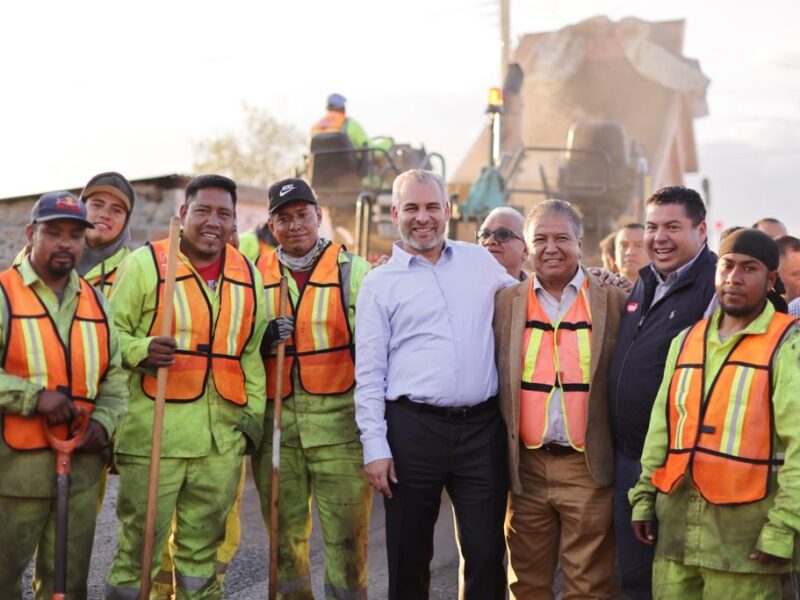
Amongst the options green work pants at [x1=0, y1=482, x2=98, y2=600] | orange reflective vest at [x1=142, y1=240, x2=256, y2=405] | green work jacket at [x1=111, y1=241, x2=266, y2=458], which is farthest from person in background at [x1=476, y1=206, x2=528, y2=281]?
green work pants at [x1=0, y1=482, x2=98, y2=600]

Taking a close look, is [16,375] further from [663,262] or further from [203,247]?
[663,262]

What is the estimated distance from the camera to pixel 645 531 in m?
3.53

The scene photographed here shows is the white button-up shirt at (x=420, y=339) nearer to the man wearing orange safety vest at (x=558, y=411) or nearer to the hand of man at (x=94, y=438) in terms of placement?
the man wearing orange safety vest at (x=558, y=411)

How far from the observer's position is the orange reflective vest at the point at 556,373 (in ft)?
12.6

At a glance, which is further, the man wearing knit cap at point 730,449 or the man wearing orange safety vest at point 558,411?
the man wearing orange safety vest at point 558,411

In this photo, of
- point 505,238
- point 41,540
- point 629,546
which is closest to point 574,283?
point 629,546

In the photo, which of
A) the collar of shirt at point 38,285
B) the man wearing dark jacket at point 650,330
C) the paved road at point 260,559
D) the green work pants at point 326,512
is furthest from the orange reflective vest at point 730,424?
the collar of shirt at point 38,285

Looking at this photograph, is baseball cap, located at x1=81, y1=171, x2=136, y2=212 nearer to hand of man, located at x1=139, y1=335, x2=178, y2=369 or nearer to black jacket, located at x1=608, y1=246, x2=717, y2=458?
hand of man, located at x1=139, y1=335, x2=178, y2=369

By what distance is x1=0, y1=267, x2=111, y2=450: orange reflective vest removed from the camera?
3.43 metres

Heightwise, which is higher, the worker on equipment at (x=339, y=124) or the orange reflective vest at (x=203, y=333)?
the worker on equipment at (x=339, y=124)

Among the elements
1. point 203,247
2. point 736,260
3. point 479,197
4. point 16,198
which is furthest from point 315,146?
point 736,260

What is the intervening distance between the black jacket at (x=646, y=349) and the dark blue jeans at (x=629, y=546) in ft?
0.24

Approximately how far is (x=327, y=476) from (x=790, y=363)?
2.06m

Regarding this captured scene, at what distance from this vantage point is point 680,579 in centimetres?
341
